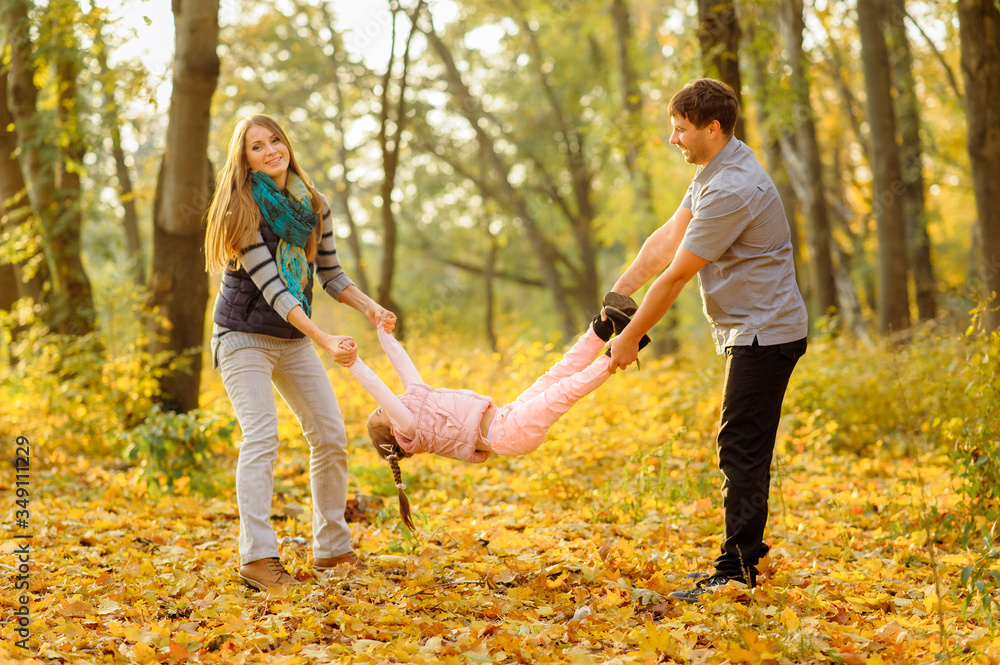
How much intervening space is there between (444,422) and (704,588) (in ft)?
4.78

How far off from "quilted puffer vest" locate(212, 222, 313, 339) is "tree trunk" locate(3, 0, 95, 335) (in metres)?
6.22

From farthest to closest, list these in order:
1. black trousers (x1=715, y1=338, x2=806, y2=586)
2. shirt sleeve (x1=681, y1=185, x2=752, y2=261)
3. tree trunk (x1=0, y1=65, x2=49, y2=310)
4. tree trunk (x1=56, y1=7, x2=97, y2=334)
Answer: tree trunk (x1=0, y1=65, x2=49, y2=310), tree trunk (x1=56, y1=7, x2=97, y2=334), black trousers (x1=715, y1=338, x2=806, y2=586), shirt sleeve (x1=681, y1=185, x2=752, y2=261)

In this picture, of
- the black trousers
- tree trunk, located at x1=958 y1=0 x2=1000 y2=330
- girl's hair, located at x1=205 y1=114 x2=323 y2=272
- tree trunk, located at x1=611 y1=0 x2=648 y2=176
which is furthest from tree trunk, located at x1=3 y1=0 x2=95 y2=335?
tree trunk, located at x1=611 y1=0 x2=648 y2=176

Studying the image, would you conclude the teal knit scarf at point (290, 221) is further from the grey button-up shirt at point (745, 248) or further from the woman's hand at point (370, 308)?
the grey button-up shirt at point (745, 248)

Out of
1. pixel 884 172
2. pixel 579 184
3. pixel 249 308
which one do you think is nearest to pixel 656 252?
pixel 249 308

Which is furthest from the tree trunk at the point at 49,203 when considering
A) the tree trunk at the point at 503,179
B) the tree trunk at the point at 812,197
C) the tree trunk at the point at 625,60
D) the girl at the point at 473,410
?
the tree trunk at the point at 812,197

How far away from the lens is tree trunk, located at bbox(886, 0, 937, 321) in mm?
13352

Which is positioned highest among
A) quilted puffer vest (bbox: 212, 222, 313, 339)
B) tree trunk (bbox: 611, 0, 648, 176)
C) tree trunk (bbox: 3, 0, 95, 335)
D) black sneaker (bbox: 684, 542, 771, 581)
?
tree trunk (bbox: 611, 0, 648, 176)

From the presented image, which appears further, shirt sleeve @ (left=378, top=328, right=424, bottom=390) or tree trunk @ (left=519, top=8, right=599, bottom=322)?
tree trunk @ (left=519, top=8, right=599, bottom=322)

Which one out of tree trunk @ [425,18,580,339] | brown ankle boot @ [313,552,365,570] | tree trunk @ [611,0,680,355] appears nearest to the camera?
brown ankle boot @ [313,552,365,570]

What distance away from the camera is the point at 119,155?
1450 cm

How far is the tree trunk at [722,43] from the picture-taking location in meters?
8.32

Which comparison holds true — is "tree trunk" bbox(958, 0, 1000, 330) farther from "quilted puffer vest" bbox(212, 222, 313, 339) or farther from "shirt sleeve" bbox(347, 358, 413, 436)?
"quilted puffer vest" bbox(212, 222, 313, 339)

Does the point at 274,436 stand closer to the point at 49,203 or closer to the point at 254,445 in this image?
the point at 254,445
